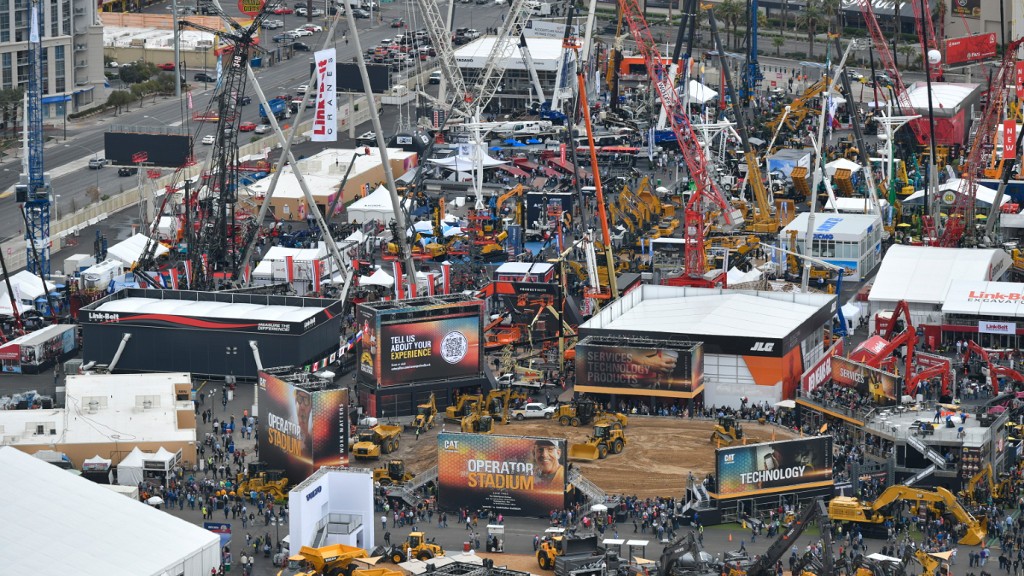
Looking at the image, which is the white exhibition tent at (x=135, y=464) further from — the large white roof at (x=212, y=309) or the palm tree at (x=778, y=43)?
the palm tree at (x=778, y=43)

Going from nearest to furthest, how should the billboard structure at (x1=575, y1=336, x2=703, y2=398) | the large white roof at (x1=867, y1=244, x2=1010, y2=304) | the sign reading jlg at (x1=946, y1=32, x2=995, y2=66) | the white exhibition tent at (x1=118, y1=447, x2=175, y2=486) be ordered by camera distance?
the white exhibition tent at (x1=118, y1=447, x2=175, y2=486)
the billboard structure at (x1=575, y1=336, x2=703, y2=398)
the large white roof at (x1=867, y1=244, x2=1010, y2=304)
the sign reading jlg at (x1=946, y1=32, x2=995, y2=66)

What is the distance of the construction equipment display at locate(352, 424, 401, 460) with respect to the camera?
89875 mm

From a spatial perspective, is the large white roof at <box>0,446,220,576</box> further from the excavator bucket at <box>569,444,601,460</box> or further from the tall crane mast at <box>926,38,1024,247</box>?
the tall crane mast at <box>926,38,1024,247</box>

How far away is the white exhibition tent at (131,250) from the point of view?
120 metres

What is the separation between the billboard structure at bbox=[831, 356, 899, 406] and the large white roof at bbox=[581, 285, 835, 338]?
10.4 feet

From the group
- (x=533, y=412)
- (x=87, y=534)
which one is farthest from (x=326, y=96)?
(x=87, y=534)

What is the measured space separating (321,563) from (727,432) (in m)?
21.8

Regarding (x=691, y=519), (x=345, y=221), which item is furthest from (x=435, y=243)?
(x=691, y=519)

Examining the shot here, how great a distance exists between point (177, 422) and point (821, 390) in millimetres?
28804

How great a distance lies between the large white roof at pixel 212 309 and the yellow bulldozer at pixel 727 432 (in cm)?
2259

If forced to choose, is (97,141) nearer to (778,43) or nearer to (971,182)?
(778,43)

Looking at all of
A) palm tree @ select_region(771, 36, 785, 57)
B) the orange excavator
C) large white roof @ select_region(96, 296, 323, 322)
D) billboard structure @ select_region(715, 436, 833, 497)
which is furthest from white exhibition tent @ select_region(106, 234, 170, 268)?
palm tree @ select_region(771, 36, 785, 57)

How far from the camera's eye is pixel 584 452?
8956 cm

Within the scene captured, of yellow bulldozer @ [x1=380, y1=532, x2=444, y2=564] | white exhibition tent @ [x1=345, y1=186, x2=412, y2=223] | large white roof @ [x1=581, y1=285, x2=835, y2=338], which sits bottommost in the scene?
yellow bulldozer @ [x1=380, y1=532, x2=444, y2=564]
